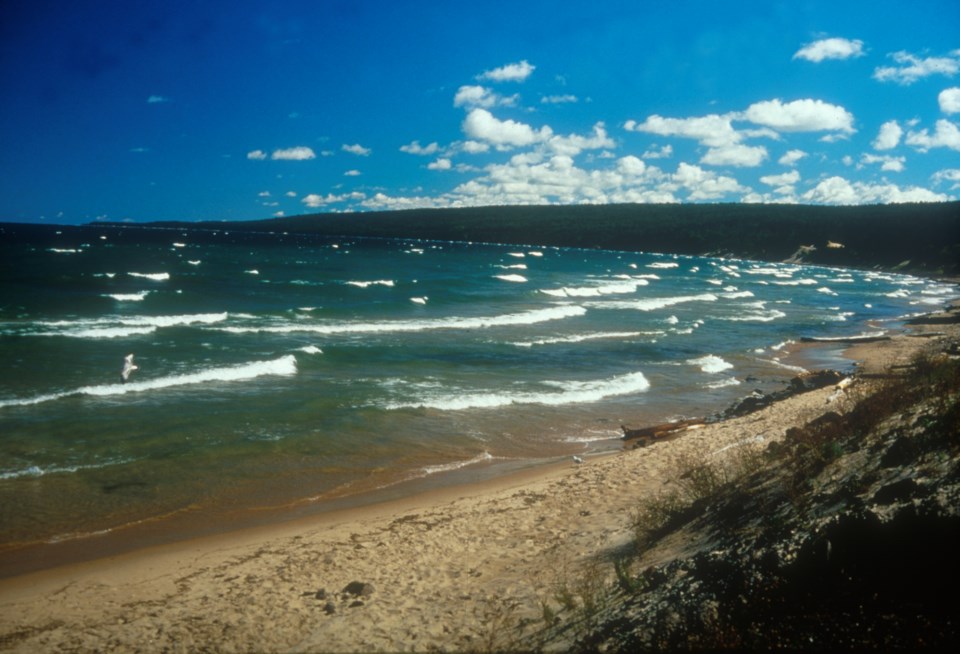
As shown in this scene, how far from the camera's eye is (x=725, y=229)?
133 meters

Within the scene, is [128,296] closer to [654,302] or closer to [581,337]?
[581,337]

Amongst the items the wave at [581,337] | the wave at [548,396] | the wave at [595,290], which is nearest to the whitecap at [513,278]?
the wave at [595,290]

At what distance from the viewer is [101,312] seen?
28.7 m

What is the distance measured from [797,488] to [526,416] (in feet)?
30.7

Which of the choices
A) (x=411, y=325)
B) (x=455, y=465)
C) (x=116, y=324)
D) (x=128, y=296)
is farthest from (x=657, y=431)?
(x=128, y=296)

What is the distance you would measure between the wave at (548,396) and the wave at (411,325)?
11087 millimetres

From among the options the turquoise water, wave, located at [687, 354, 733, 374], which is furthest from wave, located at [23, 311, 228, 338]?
wave, located at [687, 354, 733, 374]

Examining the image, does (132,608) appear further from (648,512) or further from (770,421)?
(770,421)

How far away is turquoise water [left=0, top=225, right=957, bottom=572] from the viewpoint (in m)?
10.1

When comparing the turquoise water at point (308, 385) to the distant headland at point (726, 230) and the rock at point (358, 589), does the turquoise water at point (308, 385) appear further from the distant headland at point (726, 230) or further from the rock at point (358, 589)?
the distant headland at point (726, 230)

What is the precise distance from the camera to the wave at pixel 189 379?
47.9ft

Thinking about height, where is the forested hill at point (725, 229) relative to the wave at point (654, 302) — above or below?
above

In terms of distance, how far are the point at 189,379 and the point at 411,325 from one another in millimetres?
12838

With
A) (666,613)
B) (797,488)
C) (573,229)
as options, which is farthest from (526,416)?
(573,229)
